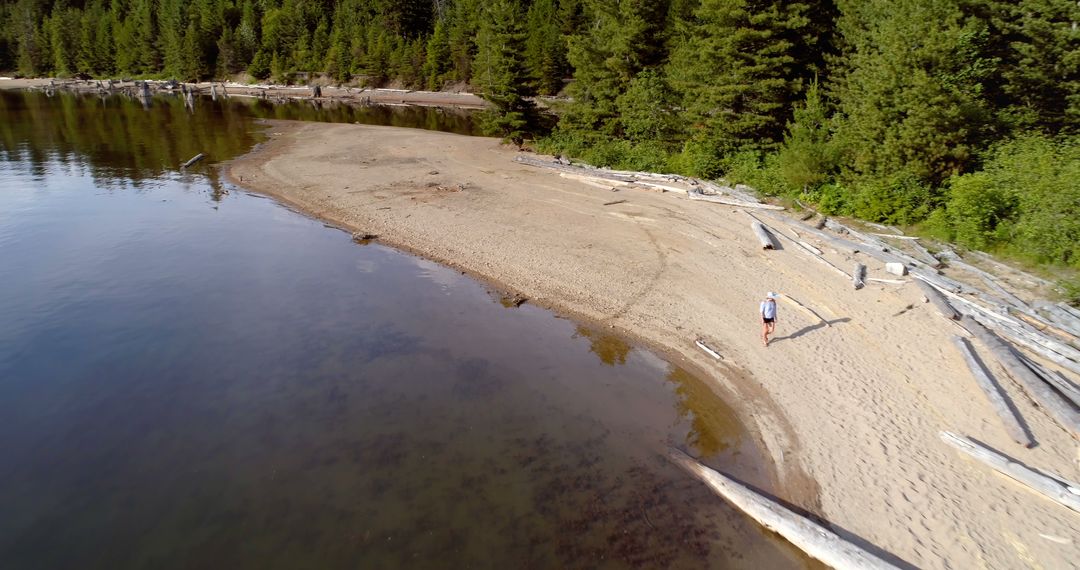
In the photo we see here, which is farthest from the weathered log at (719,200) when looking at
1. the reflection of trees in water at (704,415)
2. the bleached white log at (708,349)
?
the reflection of trees in water at (704,415)

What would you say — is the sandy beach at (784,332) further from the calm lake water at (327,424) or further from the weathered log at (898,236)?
the weathered log at (898,236)

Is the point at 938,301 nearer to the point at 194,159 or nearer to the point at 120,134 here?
the point at 194,159

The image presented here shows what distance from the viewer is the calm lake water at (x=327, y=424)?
10.5m

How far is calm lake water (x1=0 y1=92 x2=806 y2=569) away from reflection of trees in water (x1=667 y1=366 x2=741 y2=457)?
0.06 meters

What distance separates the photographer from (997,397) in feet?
42.0

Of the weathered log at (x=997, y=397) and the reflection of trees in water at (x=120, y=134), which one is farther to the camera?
the reflection of trees in water at (x=120, y=134)

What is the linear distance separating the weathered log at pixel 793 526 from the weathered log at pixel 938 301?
29.2 ft

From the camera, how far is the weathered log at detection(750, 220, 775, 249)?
21.5m

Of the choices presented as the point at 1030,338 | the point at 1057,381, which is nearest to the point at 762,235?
the point at 1030,338

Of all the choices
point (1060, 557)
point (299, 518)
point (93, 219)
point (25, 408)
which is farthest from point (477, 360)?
point (93, 219)

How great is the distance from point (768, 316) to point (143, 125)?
60.6 metres

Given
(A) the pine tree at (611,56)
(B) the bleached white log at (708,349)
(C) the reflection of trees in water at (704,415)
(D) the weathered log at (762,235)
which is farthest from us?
(A) the pine tree at (611,56)

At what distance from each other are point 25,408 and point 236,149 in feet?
111

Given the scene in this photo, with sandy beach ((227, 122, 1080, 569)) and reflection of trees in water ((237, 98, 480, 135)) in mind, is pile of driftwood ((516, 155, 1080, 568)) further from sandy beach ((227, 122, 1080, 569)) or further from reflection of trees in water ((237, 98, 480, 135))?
reflection of trees in water ((237, 98, 480, 135))
